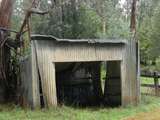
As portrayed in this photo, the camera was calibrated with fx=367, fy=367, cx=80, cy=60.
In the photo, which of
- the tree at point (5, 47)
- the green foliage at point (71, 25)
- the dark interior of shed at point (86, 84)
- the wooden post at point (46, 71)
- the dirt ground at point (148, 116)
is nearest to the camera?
the dirt ground at point (148, 116)

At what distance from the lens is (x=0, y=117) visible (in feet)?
36.8

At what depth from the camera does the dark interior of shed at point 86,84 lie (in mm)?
15734

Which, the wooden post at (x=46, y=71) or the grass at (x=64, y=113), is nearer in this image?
the grass at (x=64, y=113)

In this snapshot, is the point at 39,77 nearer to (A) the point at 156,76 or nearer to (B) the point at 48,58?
(B) the point at 48,58

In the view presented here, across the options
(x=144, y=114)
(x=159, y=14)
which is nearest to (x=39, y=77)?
(x=144, y=114)

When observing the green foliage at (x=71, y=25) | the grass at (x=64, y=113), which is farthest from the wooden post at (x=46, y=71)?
the green foliage at (x=71, y=25)

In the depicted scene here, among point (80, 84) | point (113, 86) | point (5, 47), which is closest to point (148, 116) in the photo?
point (113, 86)

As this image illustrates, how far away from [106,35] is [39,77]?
8.43 m

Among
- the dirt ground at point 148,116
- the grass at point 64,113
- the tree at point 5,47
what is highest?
the tree at point 5,47

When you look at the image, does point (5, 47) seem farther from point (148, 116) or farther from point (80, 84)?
point (148, 116)

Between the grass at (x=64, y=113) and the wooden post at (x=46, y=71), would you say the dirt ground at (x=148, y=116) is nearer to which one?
the grass at (x=64, y=113)

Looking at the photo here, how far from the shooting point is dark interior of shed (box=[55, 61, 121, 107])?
1573 cm

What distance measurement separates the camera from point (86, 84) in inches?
656

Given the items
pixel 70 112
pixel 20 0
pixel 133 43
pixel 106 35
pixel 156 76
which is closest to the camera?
pixel 70 112
